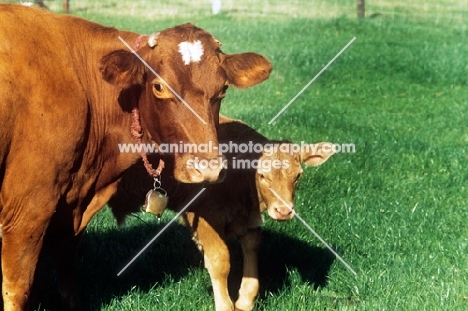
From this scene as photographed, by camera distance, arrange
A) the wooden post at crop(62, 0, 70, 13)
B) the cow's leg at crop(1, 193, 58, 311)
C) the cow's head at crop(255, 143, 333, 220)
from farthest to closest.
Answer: the wooden post at crop(62, 0, 70, 13)
the cow's head at crop(255, 143, 333, 220)
the cow's leg at crop(1, 193, 58, 311)

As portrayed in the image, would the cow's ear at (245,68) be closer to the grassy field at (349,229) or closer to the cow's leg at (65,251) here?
the cow's leg at (65,251)

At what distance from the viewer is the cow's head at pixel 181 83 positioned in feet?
14.7

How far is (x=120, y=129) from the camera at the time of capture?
496 centimetres

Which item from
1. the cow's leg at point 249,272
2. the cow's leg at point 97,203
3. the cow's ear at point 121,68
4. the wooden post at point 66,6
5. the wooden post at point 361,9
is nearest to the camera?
the cow's ear at point 121,68

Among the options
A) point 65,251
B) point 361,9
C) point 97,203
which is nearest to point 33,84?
point 97,203

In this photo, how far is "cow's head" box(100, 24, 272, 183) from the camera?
4.47 metres

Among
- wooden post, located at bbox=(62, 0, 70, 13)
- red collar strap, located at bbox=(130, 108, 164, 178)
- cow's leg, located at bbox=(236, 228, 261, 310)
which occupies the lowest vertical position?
wooden post, located at bbox=(62, 0, 70, 13)

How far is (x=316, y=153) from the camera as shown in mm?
5805

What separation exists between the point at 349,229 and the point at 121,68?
310 centimetres

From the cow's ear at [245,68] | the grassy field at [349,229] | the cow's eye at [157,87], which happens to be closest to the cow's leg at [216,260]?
the grassy field at [349,229]

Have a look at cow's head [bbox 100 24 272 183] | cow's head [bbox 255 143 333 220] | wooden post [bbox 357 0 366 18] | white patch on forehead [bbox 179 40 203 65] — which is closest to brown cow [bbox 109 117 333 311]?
cow's head [bbox 255 143 333 220]

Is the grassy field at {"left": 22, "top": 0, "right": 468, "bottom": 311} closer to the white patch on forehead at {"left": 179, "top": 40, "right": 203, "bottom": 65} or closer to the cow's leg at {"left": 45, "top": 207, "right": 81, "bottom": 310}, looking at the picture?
the cow's leg at {"left": 45, "top": 207, "right": 81, "bottom": 310}

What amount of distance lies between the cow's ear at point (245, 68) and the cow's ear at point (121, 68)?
56 cm

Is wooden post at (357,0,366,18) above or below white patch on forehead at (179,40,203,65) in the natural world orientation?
below
